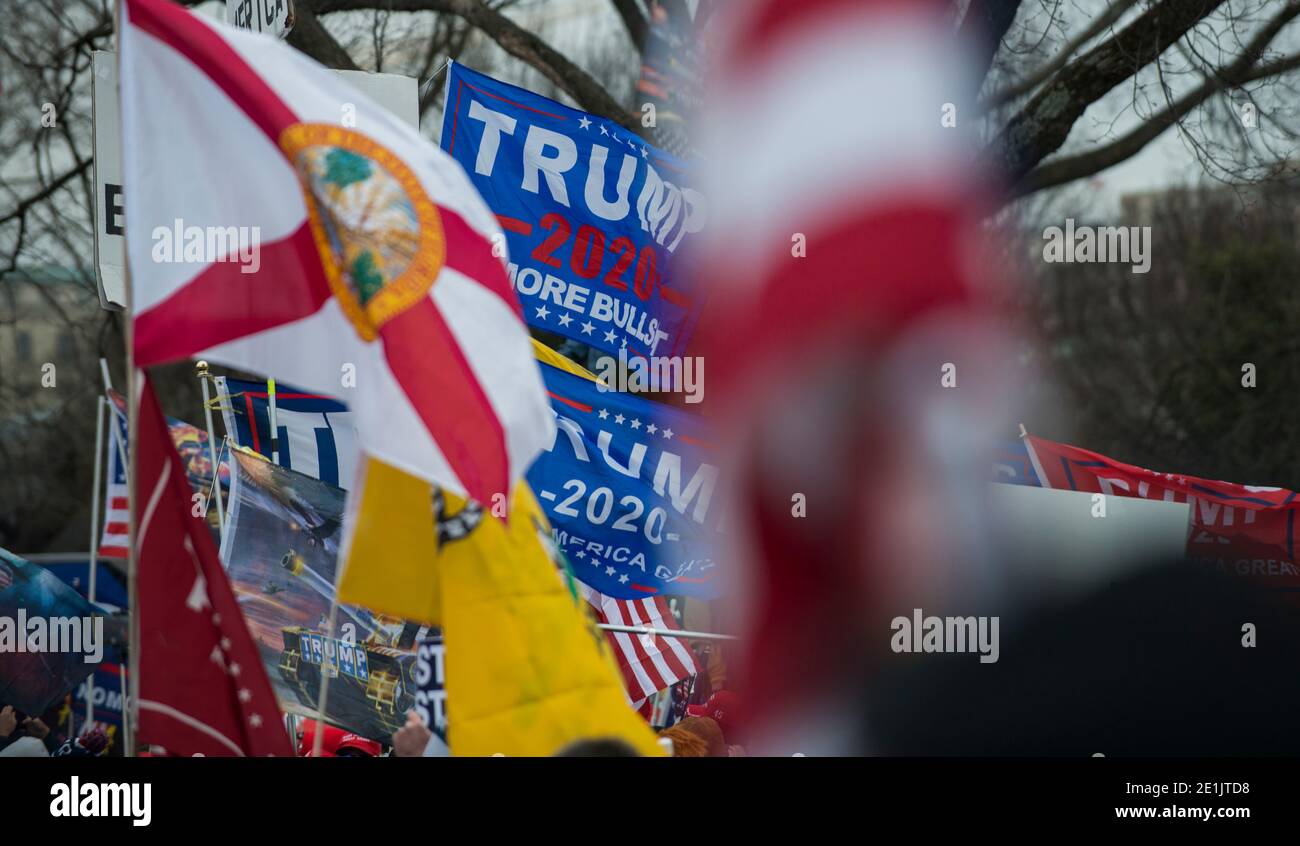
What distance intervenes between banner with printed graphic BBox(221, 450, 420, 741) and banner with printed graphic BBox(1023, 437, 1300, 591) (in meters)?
3.73

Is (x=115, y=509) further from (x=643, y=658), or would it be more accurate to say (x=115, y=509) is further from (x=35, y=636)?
(x=643, y=658)

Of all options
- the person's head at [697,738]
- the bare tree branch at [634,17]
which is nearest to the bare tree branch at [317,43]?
the bare tree branch at [634,17]

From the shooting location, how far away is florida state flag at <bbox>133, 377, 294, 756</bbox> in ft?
14.0

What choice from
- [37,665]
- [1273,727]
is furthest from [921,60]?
[37,665]

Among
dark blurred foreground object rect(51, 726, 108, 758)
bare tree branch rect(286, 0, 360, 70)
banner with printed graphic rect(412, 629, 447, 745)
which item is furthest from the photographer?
bare tree branch rect(286, 0, 360, 70)

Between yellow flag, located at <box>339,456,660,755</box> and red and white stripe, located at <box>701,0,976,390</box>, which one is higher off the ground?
red and white stripe, located at <box>701,0,976,390</box>

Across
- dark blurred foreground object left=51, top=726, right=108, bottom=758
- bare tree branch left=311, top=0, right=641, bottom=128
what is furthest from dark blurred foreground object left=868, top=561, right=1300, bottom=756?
bare tree branch left=311, top=0, right=641, bottom=128

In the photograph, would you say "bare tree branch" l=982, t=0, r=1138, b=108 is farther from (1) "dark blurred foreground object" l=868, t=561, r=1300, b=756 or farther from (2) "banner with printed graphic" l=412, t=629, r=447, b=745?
(2) "banner with printed graphic" l=412, t=629, r=447, b=745

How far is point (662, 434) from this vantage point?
7461 millimetres

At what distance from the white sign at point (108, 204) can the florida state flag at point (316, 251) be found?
8.56 ft

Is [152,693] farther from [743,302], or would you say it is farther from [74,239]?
[74,239]

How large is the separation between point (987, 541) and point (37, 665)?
463cm

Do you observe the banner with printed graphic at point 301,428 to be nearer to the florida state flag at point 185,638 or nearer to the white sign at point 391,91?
the white sign at point 391,91
